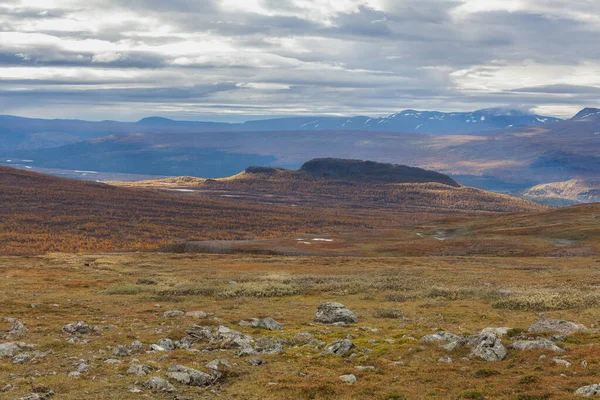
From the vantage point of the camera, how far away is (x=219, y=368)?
73.1 ft

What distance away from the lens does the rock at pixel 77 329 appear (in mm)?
28413

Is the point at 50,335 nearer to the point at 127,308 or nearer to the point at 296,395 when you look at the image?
the point at 127,308

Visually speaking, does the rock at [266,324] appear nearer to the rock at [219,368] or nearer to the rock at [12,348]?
the rock at [219,368]

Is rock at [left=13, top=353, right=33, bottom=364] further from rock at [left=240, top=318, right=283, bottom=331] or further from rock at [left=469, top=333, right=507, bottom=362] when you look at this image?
rock at [left=469, top=333, right=507, bottom=362]

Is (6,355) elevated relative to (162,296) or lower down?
elevated

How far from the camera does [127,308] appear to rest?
3788 cm

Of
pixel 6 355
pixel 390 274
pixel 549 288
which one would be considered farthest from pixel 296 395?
pixel 390 274

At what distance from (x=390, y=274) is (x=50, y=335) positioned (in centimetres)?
3916

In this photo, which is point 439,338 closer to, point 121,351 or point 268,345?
point 268,345

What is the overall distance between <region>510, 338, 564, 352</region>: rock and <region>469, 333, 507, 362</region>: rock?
2.65ft

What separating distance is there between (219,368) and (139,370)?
10.2ft

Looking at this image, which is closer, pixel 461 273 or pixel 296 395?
pixel 296 395

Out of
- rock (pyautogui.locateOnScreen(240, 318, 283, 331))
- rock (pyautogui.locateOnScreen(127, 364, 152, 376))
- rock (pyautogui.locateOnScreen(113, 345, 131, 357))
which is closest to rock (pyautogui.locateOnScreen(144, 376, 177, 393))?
rock (pyautogui.locateOnScreen(127, 364, 152, 376))

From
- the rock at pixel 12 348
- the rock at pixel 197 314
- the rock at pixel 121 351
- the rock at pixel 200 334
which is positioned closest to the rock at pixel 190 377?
the rock at pixel 121 351
